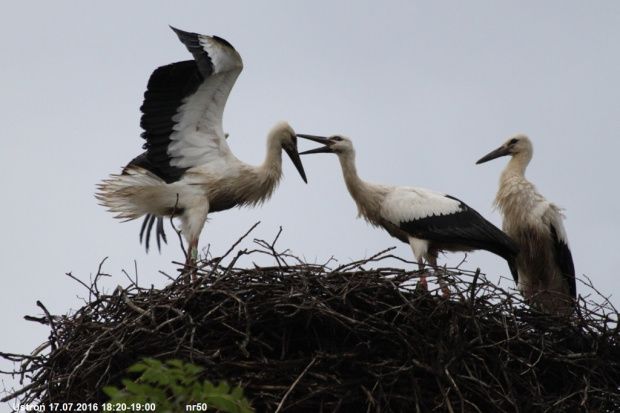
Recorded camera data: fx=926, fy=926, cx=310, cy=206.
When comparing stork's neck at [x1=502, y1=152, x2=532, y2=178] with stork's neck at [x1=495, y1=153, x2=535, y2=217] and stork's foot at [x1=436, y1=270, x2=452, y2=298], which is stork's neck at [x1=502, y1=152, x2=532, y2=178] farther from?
stork's foot at [x1=436, y1=270, x2=452, y2=298]

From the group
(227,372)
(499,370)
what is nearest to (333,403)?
(227,372)

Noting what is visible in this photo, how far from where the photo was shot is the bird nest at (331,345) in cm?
445

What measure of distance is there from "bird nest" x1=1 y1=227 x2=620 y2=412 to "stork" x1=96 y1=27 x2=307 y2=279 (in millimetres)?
1130

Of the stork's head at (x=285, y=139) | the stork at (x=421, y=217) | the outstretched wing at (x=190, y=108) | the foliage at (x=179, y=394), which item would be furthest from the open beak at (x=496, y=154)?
the foliage at (x=179, y=394)

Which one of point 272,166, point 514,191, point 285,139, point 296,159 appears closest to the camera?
point 272,166

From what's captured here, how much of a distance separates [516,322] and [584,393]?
19.0 inches

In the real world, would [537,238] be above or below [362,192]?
below

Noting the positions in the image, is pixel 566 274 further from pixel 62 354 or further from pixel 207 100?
pixel 62 354

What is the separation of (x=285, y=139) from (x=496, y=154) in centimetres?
186

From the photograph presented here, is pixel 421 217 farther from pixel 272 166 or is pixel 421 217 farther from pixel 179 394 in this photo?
pixel 179 394

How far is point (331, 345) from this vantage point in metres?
4.59

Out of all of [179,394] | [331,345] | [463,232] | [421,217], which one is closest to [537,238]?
[463,232]

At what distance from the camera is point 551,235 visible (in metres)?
6.53

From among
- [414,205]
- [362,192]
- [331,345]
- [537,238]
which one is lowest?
[331,345]
